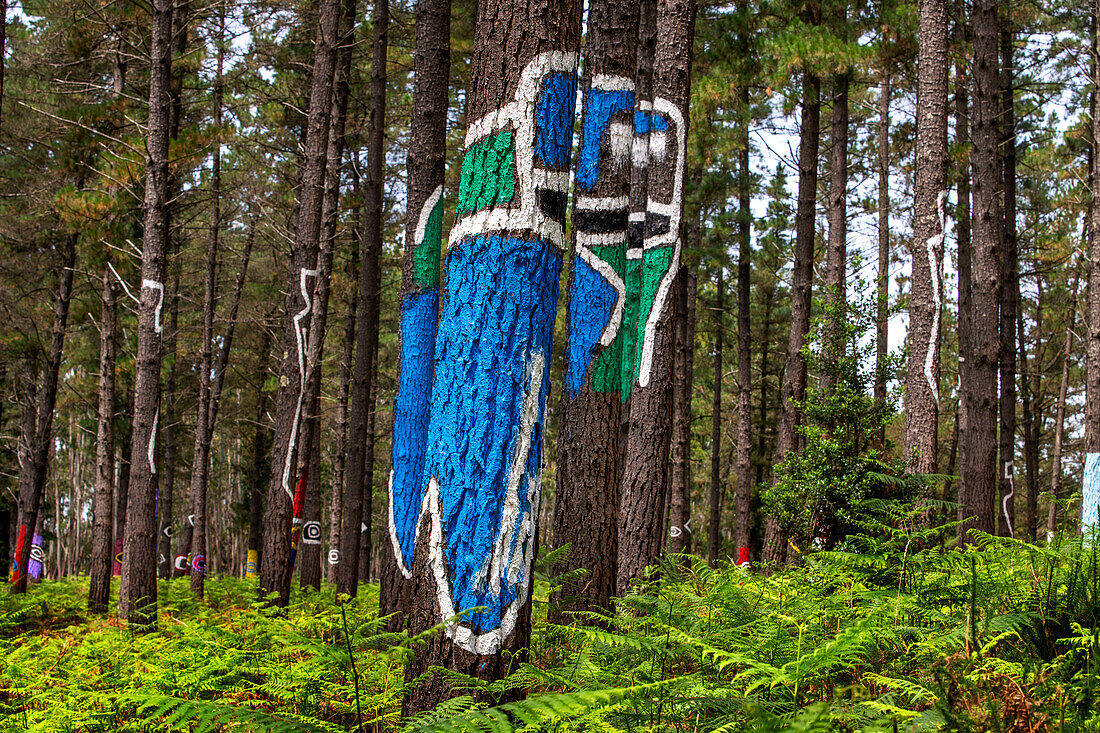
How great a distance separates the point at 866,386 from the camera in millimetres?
8969

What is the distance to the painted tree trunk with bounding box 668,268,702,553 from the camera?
14.6 metres

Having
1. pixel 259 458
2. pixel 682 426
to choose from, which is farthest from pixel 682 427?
pixel 259 458

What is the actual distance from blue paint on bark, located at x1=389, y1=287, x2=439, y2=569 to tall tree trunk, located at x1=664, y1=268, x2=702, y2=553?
7.10m

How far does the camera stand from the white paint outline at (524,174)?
3.32 metres

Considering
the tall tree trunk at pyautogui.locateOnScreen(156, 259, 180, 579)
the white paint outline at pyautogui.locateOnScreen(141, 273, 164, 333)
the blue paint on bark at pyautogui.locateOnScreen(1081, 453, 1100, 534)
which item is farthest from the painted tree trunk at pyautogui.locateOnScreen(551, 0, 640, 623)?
the tall tree trunk at pyautogui.locateOnScreen(156, 259, 180, 579)

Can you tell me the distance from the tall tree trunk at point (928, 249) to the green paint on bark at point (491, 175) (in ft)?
22.0

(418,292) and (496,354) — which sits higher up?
(418,292)

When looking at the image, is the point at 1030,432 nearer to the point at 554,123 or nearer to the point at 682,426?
the point at 682,426

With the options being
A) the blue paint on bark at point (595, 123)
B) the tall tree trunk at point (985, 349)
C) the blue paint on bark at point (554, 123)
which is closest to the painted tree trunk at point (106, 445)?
the blue paint on bark at point (595, 123)

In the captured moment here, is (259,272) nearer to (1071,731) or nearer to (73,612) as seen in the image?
(73,612)

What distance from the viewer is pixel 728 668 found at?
3.46 m

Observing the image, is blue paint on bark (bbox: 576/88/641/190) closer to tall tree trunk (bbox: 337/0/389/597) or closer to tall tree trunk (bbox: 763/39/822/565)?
tall tree trunk (bbox: 337/0/389/597)

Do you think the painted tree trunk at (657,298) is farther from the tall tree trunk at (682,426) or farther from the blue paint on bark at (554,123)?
the tall tree trunk at (682,426)

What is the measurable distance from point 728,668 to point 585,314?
11.0ft
